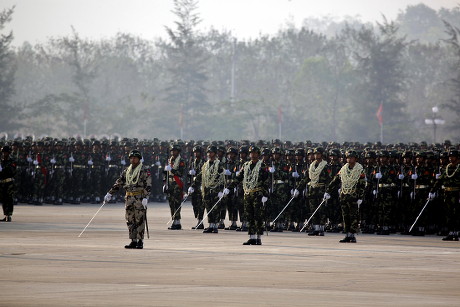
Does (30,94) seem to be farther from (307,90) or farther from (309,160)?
(309,160)

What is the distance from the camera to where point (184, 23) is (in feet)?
345

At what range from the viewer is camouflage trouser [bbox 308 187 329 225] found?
→ 28.3 metres

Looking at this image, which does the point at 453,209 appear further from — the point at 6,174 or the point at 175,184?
the point at 6,174

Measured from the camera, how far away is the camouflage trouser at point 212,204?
28266 millimetres

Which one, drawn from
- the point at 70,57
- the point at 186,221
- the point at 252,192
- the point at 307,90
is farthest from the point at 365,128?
the point at 252,192

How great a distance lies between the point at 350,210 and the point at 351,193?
405 millimetres

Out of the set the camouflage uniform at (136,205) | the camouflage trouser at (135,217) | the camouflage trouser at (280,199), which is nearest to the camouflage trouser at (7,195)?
the camouflage trouser at (280,199)

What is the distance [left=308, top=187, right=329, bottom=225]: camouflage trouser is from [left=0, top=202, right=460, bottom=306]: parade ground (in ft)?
2.70

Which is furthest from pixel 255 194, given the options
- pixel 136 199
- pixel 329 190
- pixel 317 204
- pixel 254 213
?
pixel 317 204

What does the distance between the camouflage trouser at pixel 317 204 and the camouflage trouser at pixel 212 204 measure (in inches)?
94.4

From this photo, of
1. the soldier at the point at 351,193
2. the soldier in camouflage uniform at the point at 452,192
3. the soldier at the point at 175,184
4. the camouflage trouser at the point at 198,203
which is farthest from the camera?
the camouflage trouser at the point at 198,203

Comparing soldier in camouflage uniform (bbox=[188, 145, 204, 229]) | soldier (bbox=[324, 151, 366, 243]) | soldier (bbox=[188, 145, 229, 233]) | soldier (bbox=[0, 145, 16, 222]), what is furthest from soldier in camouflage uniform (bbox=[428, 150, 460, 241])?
soldier (bbox=[0, 145, 16, 222])

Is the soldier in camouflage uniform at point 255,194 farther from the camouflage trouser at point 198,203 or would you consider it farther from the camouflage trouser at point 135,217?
the camouflage trouser at point 198,203

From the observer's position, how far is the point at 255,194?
24.5 meters
